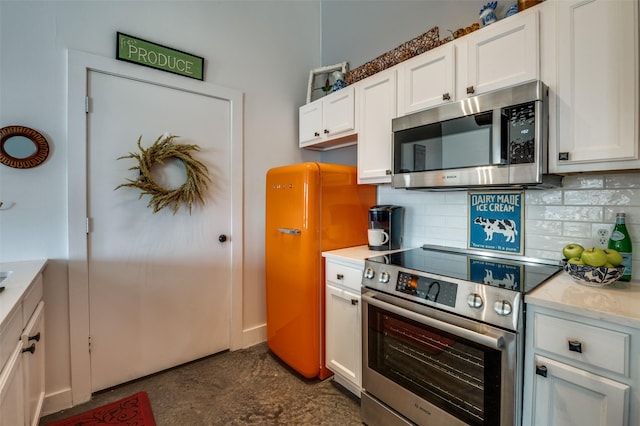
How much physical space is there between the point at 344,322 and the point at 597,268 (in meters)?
1.31

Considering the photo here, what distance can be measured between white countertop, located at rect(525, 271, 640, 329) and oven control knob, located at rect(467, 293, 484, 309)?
0.55 feet

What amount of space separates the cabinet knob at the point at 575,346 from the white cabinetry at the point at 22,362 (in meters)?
1.88

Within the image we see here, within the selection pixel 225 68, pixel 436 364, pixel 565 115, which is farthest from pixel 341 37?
pixel 436 364

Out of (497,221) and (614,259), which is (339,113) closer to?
(497,221)

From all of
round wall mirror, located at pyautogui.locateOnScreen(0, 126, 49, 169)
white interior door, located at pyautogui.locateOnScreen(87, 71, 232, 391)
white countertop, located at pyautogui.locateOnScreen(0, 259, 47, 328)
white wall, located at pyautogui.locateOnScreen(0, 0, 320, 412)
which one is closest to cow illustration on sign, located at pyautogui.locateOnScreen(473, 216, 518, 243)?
white wall, located at pyautogui.locateOnScreen(0, 0, 320, 412)

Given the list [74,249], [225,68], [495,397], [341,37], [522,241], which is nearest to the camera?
[495,397]

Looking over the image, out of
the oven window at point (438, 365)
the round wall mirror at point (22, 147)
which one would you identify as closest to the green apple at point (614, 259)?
the oven window at point (438, 365)

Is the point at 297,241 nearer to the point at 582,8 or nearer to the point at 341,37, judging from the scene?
the point at 582,8

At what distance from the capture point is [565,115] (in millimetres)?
1341

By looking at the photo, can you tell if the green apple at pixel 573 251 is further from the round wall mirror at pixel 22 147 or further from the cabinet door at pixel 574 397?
the round wall mirror at pixel 22 147

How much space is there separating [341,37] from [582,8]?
206cm

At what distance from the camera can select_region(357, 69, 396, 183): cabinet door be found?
6.61 feet

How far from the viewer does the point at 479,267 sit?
1.57 metres

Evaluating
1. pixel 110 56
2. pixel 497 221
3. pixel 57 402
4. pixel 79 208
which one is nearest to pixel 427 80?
pixel 497 221
